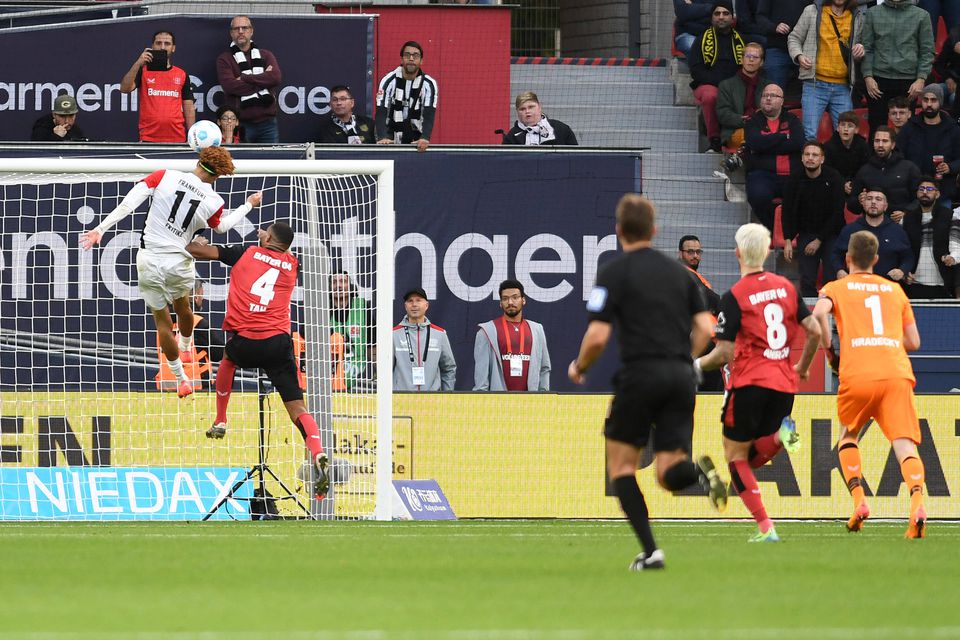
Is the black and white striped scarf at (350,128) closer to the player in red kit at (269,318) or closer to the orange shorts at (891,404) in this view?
the player in red kit at (269,318)

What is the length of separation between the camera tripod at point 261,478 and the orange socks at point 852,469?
4977 millimetres

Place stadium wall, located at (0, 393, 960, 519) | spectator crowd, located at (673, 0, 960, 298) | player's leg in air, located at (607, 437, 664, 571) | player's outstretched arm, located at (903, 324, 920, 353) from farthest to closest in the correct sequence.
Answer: spectator crowd, located at (673, 0, 960, 298) → stadium wall, located at (0, 393, 960, 519) → player's outstretched arm, located at (903, 324, 920, 353) → player's leg in air, located at (607, 437, 664, 571)

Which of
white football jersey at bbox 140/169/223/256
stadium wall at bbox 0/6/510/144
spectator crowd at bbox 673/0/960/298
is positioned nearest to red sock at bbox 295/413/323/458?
white football jersey at bbox 140/169/223/256

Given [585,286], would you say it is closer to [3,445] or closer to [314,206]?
[314,206]

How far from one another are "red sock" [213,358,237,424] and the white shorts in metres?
0.80

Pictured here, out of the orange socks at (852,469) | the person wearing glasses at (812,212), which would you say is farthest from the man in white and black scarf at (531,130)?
the orange socks at (852,469)

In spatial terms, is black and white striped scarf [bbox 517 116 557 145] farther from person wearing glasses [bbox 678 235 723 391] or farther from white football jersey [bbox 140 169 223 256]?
white football jersey [bbox 140 169 223 256]

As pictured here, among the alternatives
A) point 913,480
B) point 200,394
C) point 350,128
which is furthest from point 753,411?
point 350,128

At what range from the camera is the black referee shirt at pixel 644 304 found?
8.73 meters

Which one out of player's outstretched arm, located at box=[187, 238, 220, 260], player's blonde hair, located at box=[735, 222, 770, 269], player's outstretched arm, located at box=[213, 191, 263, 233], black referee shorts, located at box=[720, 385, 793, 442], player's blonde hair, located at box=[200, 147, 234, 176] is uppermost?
player's blonde hair, located at box=[200, 147, 234, 176]

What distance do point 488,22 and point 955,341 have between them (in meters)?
6.94

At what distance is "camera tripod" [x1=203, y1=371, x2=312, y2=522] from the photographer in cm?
1478

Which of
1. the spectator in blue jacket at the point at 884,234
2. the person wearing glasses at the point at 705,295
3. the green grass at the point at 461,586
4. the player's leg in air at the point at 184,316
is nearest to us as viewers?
the green grass at the point at 461,586

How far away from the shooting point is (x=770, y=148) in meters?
19.9
